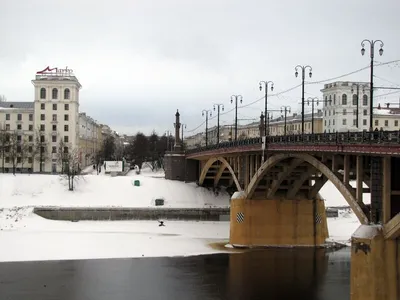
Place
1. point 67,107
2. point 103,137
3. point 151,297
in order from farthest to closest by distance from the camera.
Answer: point 103,137 < point 67,107 < point 151,297

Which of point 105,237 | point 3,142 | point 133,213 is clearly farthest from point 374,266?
point 3,142

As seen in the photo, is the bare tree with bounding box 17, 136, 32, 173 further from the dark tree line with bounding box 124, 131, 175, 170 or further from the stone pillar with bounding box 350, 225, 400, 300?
the stone pillar with bounding box 350, 225, 400, 300

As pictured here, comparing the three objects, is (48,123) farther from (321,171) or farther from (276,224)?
(321,171)

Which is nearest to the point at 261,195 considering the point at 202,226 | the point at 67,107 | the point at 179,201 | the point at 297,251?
the point at 297,251

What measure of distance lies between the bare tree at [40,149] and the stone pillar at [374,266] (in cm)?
6935

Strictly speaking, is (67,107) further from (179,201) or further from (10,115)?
(179,201)

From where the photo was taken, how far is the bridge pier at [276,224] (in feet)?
141

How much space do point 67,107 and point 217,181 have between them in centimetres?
3633

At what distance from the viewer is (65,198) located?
61281 mm

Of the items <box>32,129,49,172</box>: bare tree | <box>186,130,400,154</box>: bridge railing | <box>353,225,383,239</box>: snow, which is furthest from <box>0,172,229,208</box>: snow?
<box>353,225,383,239</box>: snow

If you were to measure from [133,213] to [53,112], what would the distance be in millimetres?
39457

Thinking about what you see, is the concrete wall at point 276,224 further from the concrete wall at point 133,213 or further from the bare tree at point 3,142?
the bare tree at point 3,142

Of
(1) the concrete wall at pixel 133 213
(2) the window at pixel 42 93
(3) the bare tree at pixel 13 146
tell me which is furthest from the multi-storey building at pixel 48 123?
(1) the concrete wall at pixel 133 213

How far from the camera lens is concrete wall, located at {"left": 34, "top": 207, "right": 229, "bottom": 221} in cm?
5575
